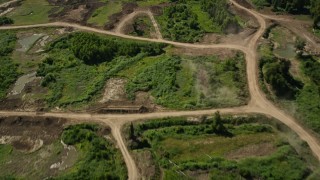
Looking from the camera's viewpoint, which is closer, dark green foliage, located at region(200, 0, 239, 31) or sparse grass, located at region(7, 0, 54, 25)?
dark green foliage, located at region(200, 0, 239, 31)

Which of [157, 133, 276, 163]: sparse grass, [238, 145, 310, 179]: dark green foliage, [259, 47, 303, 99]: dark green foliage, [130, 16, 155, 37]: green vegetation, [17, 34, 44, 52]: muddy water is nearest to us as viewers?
[238, 145, 310, 179]: dark green foliage

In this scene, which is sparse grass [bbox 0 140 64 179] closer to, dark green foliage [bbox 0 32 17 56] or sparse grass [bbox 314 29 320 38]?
dark green foliage [bbox 0 32 17 56]

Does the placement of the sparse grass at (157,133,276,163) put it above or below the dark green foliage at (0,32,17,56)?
below

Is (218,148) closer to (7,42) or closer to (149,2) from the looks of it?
(149,2)

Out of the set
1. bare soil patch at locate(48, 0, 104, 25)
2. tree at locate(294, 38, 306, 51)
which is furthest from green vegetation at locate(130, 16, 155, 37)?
tree at locate(294, 38, 306, 51)

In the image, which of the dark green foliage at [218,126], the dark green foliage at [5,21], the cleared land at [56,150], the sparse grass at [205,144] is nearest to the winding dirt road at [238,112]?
the cleared land at [56,150]

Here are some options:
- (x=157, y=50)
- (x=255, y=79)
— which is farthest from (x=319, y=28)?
(x=157, y=50)

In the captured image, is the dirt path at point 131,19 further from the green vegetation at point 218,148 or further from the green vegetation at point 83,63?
the green vegetation at point 218,148
